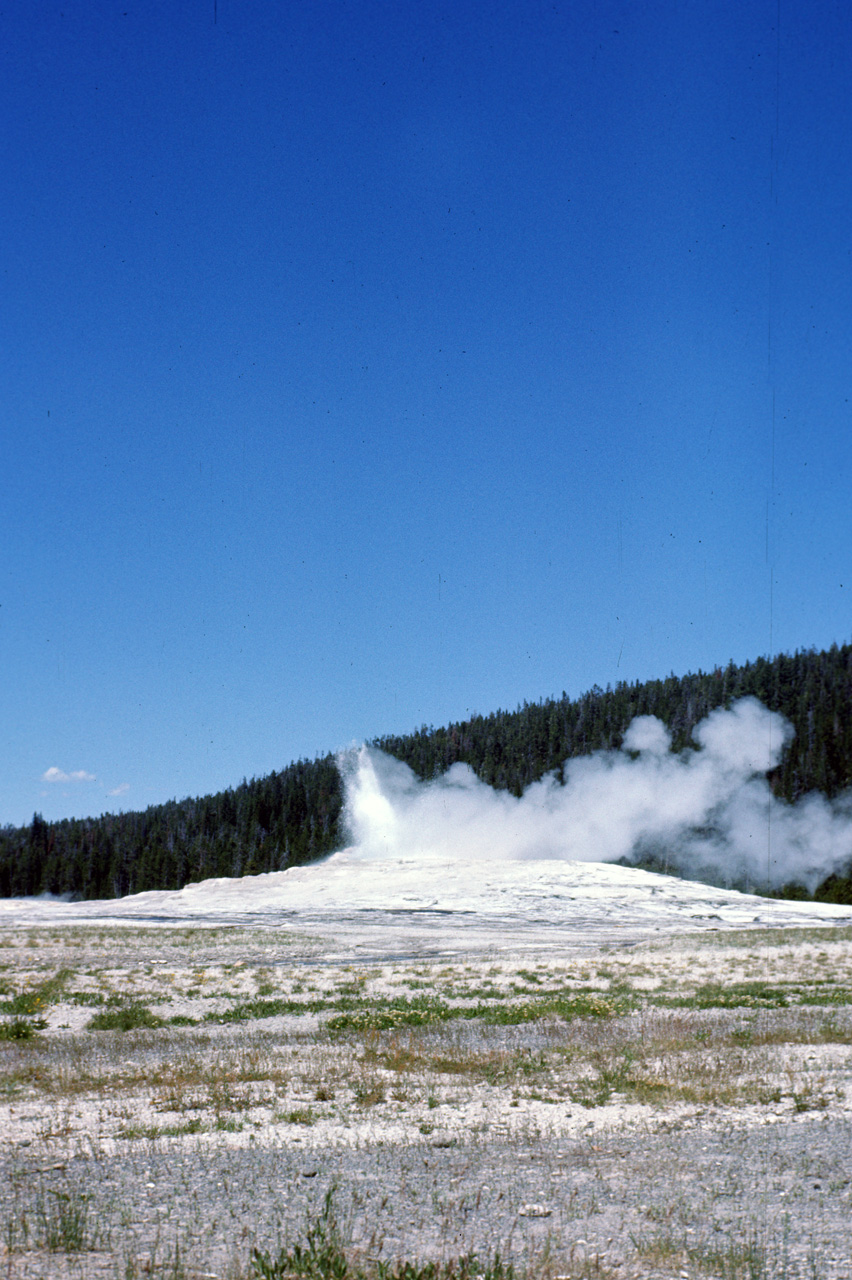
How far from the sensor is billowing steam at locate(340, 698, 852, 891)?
4134 inches

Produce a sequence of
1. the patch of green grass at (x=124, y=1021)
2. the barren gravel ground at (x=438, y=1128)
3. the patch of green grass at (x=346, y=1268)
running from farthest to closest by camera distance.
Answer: the patch of green grass at (x=124, y=1021) < the barren gravel ground at (x=438, y=1128) < the patch of green grass at (x=346, y=1268)

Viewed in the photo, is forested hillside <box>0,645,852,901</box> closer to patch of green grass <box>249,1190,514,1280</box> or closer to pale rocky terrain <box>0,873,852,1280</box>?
pale rocky terrain <box>0,873,852,1280</box>

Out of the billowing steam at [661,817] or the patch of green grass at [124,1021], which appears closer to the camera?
the patch of green grass at [124,1021]

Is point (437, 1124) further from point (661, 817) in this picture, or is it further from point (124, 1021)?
point (661, 817)

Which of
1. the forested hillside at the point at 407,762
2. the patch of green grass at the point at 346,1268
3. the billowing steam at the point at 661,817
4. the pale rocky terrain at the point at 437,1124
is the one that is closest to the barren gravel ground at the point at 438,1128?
the pale rocky terrain at the point at 437,1124

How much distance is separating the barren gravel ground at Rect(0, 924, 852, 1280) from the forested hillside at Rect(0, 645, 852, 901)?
320 feet

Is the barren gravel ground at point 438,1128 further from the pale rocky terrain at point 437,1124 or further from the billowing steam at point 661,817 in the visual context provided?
the billowing steam at point 661,817

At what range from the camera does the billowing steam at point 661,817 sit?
105000 millimetres

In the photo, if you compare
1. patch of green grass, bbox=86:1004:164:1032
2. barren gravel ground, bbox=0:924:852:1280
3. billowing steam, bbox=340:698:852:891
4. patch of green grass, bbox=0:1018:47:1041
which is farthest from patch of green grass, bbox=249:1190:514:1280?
billowing steam, bbox=340:698:852:891

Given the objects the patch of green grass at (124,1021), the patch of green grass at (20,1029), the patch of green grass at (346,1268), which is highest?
the patch of green grass at (346,1268)

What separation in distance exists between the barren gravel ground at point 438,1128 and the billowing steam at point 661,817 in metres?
75.4

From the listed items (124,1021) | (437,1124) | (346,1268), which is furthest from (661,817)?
(346,1268)

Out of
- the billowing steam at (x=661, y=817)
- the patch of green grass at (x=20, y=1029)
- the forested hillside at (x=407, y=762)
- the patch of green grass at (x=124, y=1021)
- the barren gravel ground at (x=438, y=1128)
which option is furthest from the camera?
the forested hillside at (x=407, y=762)

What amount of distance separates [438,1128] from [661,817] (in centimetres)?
10112
